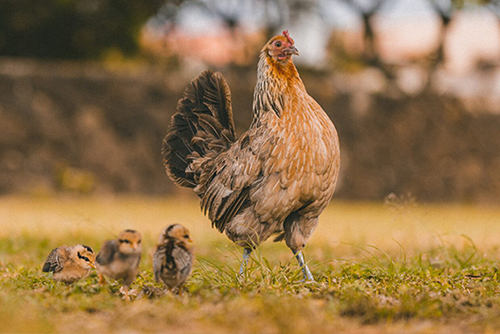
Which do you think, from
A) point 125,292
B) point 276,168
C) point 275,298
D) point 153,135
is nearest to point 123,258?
point 125,292

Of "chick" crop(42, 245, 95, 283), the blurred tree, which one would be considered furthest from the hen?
the blurred tree

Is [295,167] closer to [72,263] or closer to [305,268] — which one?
[305,268]

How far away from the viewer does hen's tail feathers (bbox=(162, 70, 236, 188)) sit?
476cm

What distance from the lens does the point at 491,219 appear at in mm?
11211

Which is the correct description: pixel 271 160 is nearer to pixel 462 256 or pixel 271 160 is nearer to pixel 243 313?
pixel 243 313

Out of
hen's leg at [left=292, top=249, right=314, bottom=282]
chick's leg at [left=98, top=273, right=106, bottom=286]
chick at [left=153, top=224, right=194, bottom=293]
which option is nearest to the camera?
chick at [left=153, top=224, right=194, bottom=293]

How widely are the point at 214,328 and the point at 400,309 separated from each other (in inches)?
41.4

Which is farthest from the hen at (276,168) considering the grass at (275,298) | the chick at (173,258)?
the chick at (173,258)

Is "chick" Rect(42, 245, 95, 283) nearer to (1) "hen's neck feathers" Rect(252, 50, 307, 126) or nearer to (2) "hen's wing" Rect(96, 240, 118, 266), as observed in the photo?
(2) "hen's wing" Rect(96, 240, 118, 266)

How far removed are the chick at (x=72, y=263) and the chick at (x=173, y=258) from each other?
665mm

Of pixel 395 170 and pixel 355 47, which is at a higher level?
pixel 355 47

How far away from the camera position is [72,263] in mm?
4020

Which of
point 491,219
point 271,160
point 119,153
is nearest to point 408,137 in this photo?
point 491,219

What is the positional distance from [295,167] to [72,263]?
164 centimetres
